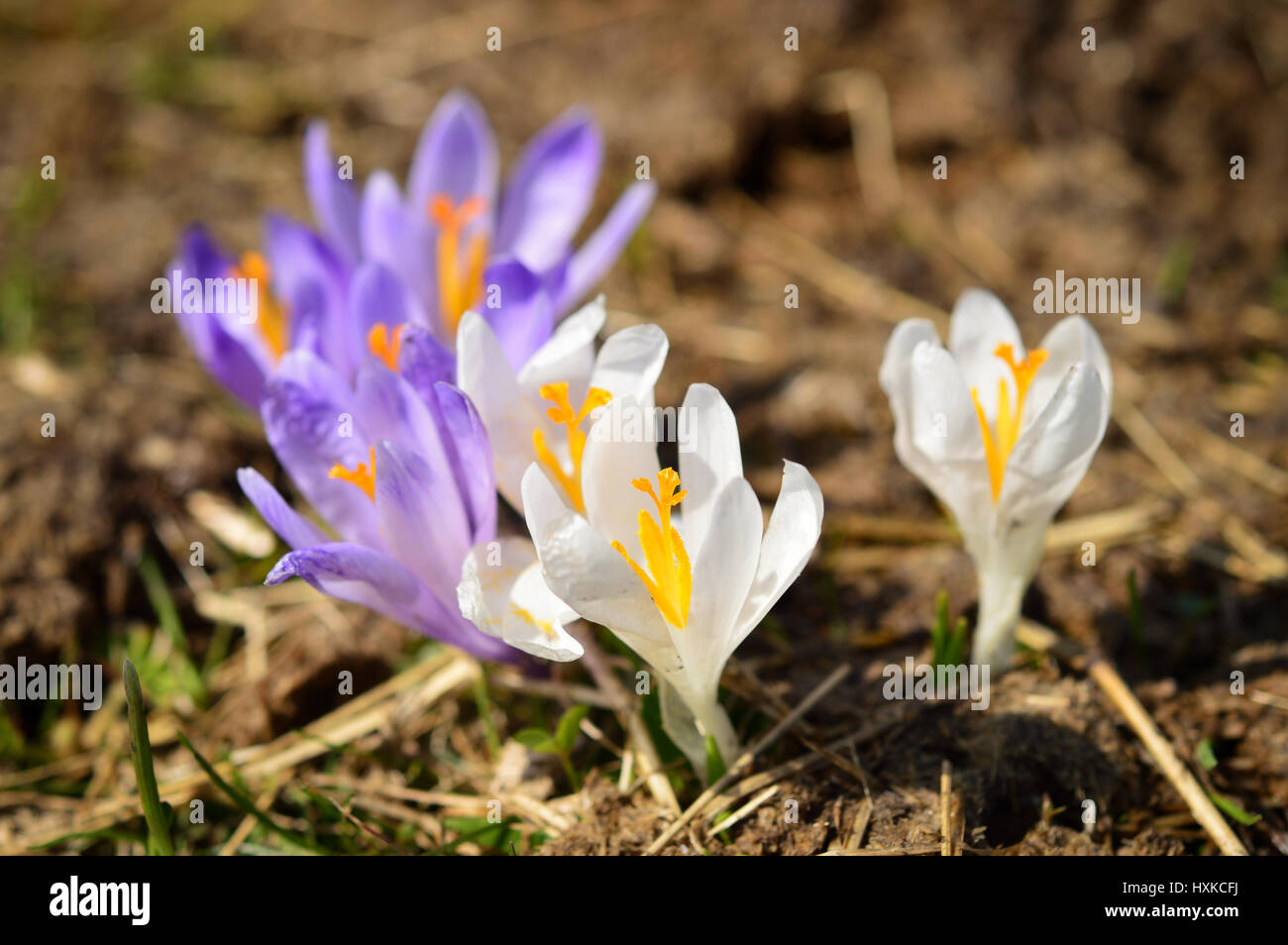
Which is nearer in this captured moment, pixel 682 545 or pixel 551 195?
pixel 682 545

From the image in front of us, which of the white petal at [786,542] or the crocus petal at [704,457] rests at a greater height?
the crocus petal at [704,457]

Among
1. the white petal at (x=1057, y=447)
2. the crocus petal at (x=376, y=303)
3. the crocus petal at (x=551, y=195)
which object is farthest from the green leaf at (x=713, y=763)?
the crocus petal at (x=551, y=195)

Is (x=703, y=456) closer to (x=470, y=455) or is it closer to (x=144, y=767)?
(x=470, y=455)

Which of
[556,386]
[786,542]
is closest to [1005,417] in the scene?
[786,542]

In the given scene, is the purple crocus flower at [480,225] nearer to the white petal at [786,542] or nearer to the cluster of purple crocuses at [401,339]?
the cluster of purple crocuses at [401,339]
